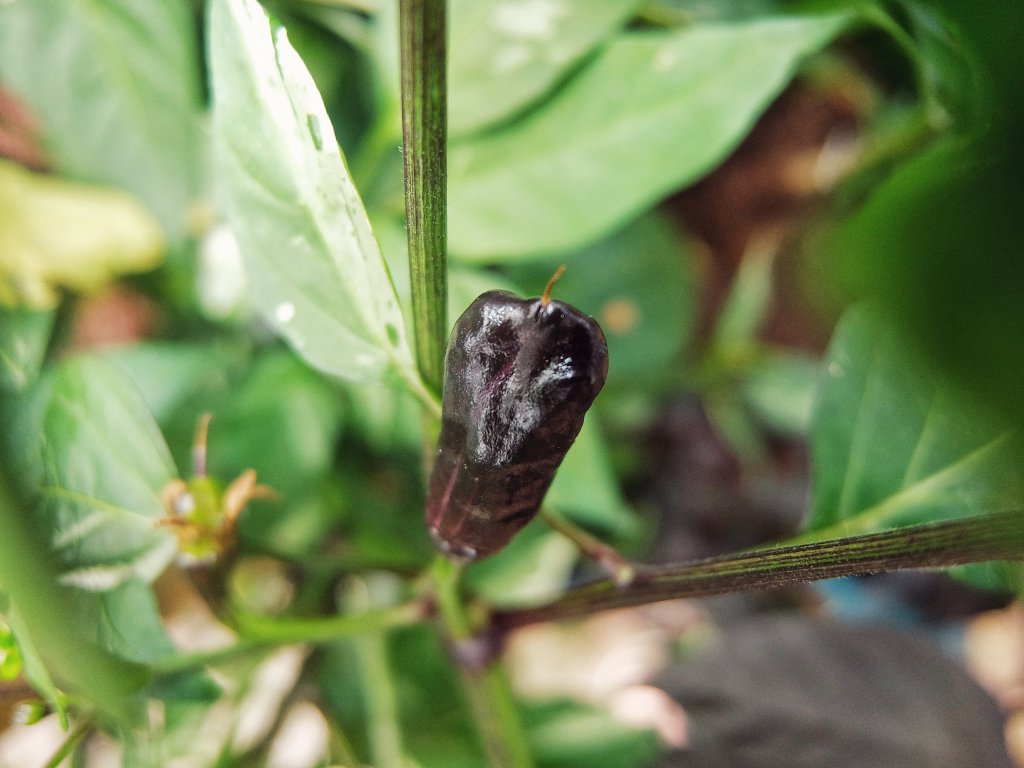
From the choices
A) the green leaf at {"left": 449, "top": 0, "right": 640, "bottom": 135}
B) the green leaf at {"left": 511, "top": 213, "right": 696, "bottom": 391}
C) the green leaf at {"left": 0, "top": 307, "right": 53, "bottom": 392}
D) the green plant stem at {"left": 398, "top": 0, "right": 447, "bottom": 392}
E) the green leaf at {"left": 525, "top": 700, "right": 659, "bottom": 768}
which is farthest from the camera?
the green leaf at {"left": 511, "top": 213, "right": 696, "bottom": 391}

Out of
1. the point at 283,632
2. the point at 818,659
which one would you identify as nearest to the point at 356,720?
the point at 283,632

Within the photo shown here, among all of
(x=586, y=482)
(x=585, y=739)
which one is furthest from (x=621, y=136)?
(x=585, y=739)

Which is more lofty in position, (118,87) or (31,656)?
(118,87)

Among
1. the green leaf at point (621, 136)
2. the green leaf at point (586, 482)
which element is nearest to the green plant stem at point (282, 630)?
the green leaf at point (586, 482)

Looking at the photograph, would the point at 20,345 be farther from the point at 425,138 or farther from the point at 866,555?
the point at 866,555

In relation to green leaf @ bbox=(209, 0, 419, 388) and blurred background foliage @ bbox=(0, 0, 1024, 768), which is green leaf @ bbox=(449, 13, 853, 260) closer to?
blurred background foliage @ bbox=(0, 0, 1024, 768)

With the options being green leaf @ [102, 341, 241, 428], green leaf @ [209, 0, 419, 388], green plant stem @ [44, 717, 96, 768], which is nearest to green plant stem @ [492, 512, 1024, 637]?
green leaf @ [209, 0, 419, 388]
